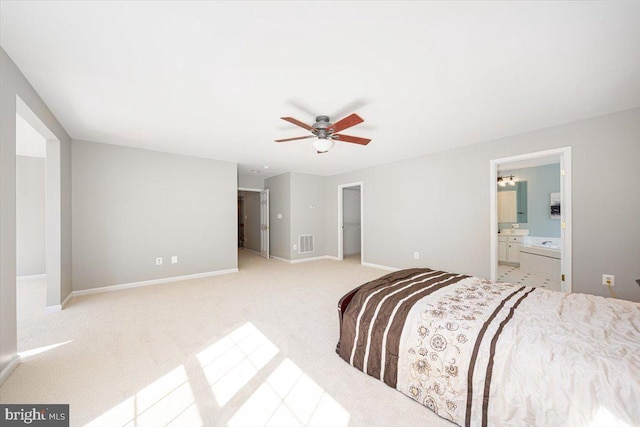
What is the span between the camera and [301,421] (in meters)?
1.39

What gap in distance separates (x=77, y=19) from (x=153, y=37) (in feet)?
1.30

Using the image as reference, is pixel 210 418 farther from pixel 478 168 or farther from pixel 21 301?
pixel 478 168

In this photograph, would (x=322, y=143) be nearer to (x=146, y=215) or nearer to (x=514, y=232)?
(x=146, y=215)

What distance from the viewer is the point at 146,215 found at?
4.20 metres

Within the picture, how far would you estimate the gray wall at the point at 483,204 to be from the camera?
2703 mm

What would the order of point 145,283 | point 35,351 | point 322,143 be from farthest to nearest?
point 145,283, point 322,143, point 35,351

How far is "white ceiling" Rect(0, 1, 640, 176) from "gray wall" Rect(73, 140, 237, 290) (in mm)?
928

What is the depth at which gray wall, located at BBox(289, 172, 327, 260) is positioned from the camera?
618cm

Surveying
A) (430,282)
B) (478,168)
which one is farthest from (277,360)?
(478,168)

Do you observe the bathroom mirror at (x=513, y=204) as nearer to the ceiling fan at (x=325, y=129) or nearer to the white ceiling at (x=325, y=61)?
the white ceiling at (x=325, y=61)

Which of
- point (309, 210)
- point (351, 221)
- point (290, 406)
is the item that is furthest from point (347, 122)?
point (351, 221)

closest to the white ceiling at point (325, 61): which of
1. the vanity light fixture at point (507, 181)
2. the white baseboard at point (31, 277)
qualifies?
the vanity light fixture at point (507, 181)

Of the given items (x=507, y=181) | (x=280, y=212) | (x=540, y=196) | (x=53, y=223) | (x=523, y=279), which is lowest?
(x=523, y=279)

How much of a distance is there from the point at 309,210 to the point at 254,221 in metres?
2.42
